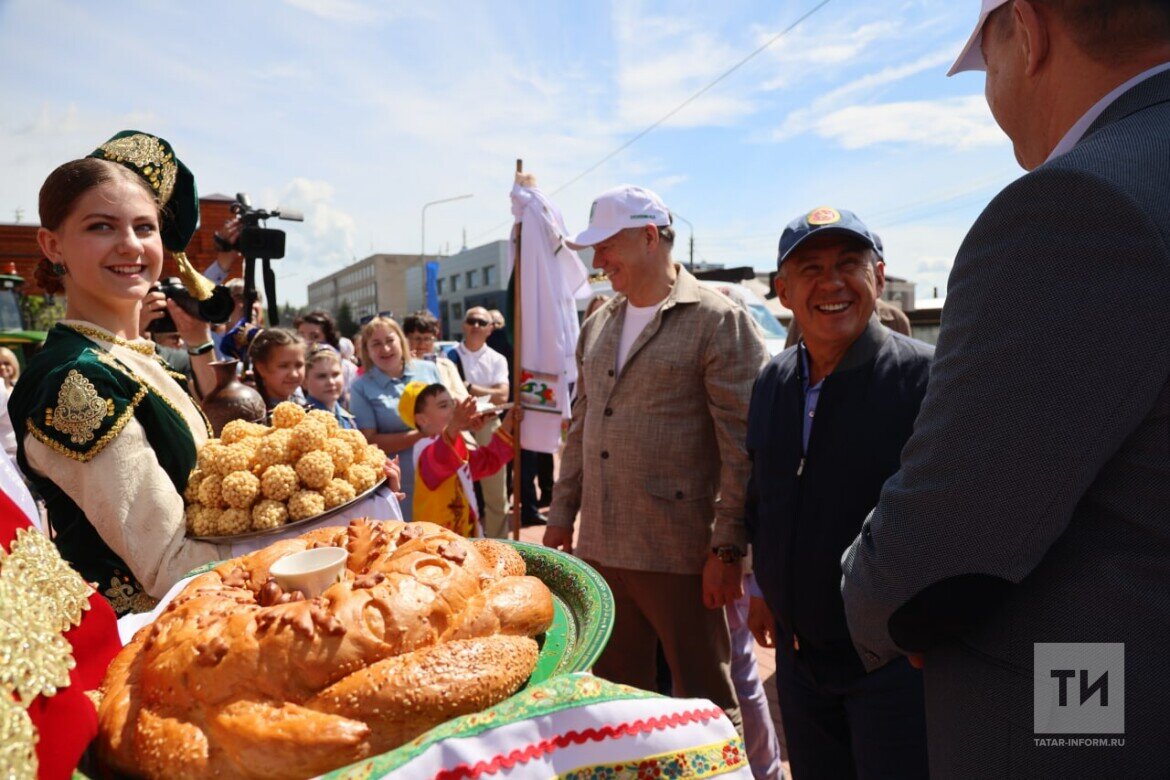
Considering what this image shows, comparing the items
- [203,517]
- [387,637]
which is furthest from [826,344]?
[203,517]

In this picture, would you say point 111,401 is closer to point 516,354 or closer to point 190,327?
point 190,327

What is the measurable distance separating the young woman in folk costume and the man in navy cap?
172 centimetres

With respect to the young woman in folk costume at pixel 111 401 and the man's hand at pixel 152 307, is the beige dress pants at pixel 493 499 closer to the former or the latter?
the man's hand at pixel 152 307

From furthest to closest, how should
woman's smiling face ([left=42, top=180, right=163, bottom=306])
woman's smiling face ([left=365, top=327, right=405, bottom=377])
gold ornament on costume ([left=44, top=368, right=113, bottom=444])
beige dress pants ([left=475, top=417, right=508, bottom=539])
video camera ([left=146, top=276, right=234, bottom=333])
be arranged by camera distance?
beige dress pants ([left=475, top=417, right=508, bottom=539]), woman's smiling face ([left=365, top=327, right=405, bottom=377]), video camera ([left=146, top=276, right=234, bottom=333]), woman's smiling face ([left=42, top=180, right=163, bottom=306]), gold ornament on costume ([left=44, top=368, right=113, bottom=444])

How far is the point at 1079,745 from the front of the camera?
1.07m

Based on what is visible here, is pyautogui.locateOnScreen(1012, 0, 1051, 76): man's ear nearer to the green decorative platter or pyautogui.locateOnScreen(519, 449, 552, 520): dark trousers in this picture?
the green decorative platter

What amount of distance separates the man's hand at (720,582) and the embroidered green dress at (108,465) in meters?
1.89

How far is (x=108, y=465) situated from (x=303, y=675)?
967 mm

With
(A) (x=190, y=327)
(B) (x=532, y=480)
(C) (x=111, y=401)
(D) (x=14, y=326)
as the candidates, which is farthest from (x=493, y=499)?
(D) (x=14, y=326)

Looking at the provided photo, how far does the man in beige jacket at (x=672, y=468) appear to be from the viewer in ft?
9.58

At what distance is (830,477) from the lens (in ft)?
6.93

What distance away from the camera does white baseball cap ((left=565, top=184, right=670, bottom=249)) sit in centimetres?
315

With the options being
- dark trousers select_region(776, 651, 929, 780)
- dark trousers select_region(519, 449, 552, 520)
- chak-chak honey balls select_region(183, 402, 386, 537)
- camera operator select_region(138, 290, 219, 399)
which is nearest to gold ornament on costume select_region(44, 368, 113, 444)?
chak-chak honey balls select_region(183, 402, 386, 537)

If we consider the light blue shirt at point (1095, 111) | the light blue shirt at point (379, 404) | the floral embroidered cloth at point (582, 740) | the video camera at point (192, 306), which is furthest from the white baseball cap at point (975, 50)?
the light blue shirt at point (379, 404)
